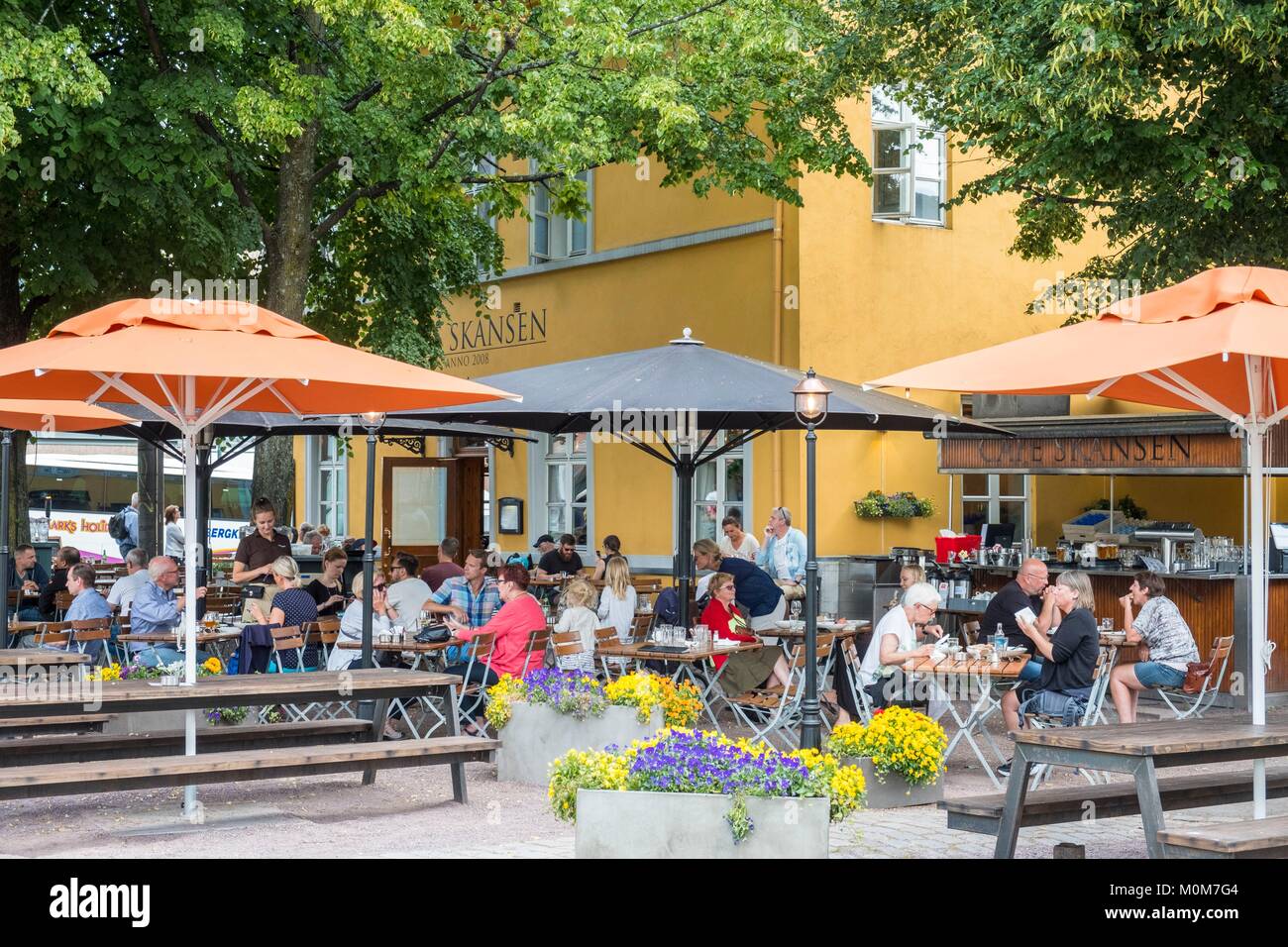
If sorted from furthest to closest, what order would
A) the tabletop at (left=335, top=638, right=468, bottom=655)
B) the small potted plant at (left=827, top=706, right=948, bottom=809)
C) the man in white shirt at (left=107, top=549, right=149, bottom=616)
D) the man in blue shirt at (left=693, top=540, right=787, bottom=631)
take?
the man in white shirt at (left=107, top=549, right=149, bottom=616) < the man in blue shirt at (left=693, top=540, right=787, bottom=631) < the tabletop at (left=335, top=638, right=468, bottom=655) < the small potted plant at (left=827, top=706, right=948, bottom=809)

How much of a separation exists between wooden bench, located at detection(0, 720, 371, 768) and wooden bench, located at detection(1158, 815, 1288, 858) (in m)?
5.32

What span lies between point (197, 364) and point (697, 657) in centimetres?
446

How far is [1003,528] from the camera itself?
55.9ft

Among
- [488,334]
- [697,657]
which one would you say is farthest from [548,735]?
[488,334]

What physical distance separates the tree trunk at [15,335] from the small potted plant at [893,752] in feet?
40.2

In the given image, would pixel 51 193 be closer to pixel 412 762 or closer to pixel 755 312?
pixel 755 312

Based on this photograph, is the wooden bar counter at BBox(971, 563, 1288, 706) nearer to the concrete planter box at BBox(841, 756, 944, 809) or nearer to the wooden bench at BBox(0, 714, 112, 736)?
the concrete planter box at BBox(841, 756, 944, 809)

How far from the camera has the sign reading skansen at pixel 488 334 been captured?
23062 mm

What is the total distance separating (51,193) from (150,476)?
5.97 meters

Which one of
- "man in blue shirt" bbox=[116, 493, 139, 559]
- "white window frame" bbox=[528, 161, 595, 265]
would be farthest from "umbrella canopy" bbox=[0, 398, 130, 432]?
"man in blue shirt" bbox=[116, 493, 139, 559]

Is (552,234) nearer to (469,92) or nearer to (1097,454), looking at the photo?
(469,92)

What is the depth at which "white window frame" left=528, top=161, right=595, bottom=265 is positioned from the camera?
71.3ft

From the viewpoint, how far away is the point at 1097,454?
50.2 ft
